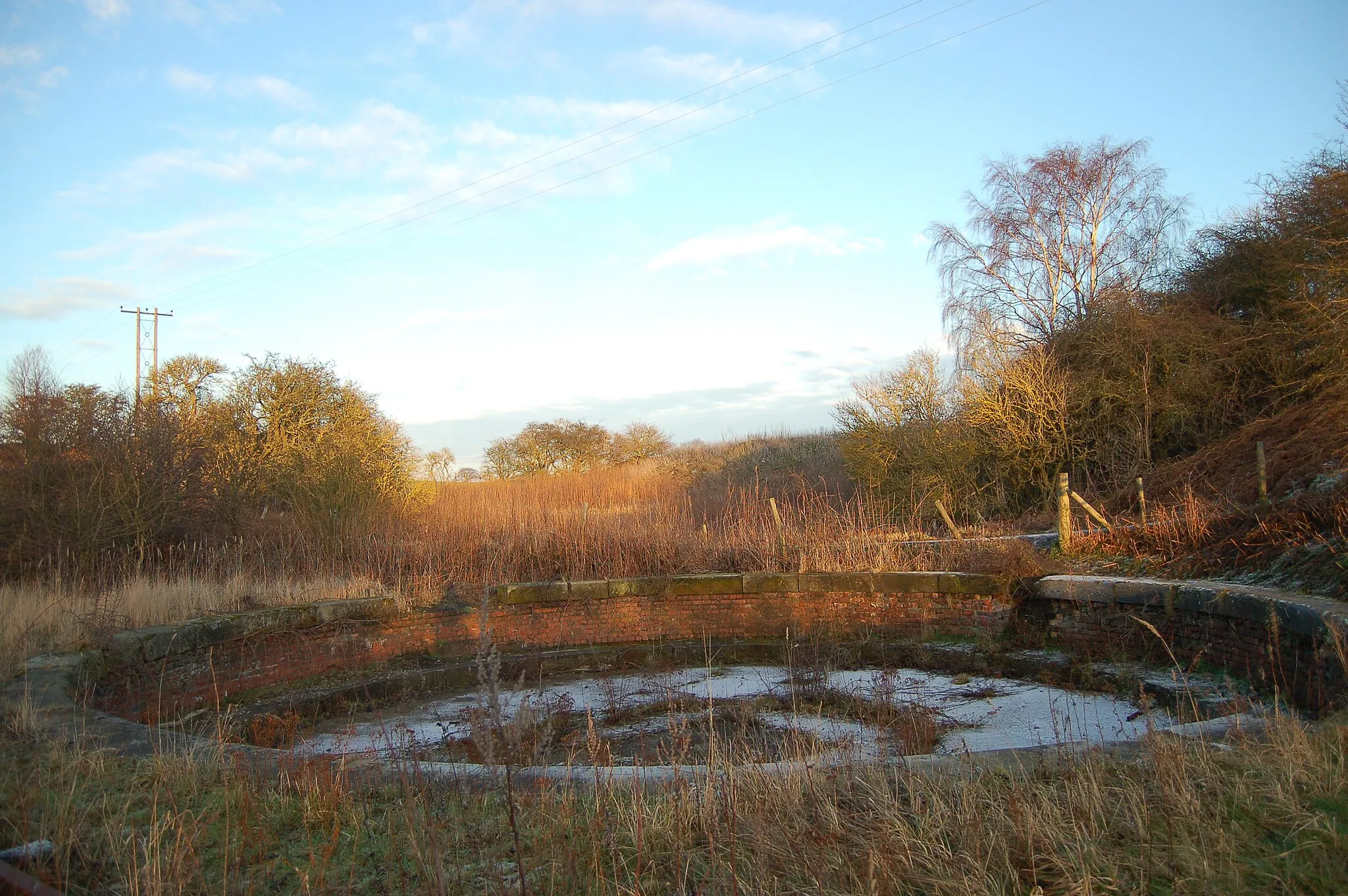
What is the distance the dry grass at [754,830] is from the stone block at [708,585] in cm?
634

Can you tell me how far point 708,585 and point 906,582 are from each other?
231 cm

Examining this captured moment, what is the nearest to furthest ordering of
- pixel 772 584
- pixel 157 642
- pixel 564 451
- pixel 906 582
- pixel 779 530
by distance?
pixel 157 642, pixel 906 582, pixel 772 584, pixel 779 530, pixel 564 451

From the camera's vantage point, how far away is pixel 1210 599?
21.7 feet

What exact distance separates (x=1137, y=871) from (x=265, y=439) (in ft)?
51.8

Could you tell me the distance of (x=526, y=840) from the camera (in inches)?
123

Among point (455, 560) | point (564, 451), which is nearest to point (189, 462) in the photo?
point (455, 560)

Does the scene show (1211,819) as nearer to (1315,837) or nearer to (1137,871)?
(1315,837)

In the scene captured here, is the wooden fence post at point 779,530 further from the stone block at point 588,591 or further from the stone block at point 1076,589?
the stone block at point 1076,589

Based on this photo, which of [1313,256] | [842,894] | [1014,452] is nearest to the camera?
[842,894]

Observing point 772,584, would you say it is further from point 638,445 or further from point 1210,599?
point 638,445

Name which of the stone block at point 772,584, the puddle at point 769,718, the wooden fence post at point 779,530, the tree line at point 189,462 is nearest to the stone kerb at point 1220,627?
the puddle at point 769,718

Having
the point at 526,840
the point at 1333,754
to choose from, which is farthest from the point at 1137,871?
the point at 526,840

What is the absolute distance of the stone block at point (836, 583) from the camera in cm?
973

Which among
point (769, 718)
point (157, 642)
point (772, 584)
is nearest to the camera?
point (769, 718)
